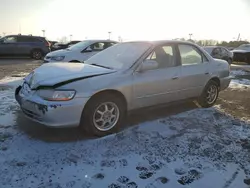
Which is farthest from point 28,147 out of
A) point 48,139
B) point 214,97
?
point 214,97

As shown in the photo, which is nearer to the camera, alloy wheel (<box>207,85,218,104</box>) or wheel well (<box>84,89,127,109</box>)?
wheel well (<box>84,89,127,109</box>)

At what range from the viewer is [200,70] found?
5.97 m

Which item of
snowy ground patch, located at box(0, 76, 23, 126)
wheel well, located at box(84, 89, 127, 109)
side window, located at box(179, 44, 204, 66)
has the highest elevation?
side window, located at box(179, 44, 204, 66)

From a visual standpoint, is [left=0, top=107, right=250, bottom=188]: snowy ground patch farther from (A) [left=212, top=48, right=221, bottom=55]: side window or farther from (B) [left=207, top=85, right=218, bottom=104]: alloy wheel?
(A) [left=212, top=48, right=221, bottom=55]: side window

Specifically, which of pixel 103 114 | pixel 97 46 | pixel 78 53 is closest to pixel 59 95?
pixel 103 114

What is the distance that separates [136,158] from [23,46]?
708 inches

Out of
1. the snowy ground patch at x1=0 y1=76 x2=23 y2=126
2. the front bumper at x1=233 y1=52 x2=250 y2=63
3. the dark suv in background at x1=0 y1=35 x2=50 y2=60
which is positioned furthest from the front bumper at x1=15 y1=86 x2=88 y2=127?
the front bumper at x1=233 y1=52 x2=250 y2=63

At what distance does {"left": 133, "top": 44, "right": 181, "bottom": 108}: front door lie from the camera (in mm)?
4879

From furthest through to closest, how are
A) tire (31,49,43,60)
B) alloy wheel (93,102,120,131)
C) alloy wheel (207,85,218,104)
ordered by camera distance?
tire (31,49,43,60) < alloy wheel (207,85,218,104) < alloy wheel (93,102,120,131)

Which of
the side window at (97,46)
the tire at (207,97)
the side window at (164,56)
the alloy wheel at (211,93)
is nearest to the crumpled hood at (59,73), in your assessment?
the side window at (164,56)

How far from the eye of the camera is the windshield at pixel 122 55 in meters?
5.00

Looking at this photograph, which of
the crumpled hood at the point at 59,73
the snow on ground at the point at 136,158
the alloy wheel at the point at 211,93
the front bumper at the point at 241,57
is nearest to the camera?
the snow on ground at the point at 136,158

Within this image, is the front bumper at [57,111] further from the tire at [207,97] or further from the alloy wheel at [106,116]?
the tire at [207,97]

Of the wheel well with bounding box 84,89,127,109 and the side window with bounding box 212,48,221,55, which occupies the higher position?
the wheel well with bounding box 84,89,127,109
